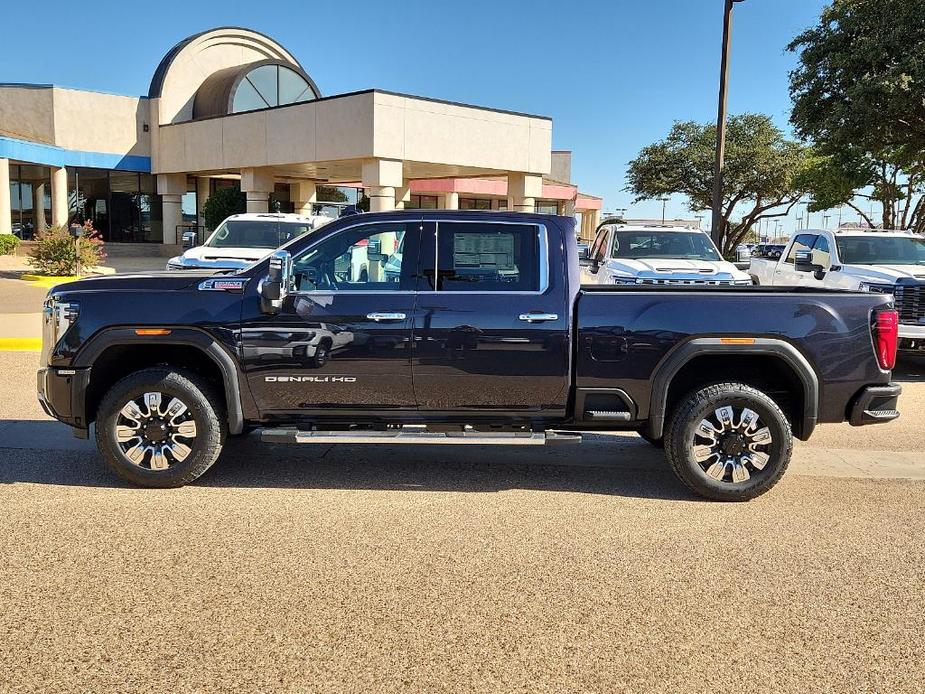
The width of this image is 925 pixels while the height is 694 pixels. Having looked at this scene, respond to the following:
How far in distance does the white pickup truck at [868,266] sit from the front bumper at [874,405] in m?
4.72

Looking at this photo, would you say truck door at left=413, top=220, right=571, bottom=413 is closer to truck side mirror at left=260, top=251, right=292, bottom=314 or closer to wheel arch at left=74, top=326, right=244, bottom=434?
truck side mirror at left=260, top=251, right=292, bottom=314

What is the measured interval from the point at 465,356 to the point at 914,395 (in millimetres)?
6718

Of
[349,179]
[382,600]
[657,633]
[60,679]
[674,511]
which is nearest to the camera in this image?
[60,679]

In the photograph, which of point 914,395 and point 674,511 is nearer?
point 674,511

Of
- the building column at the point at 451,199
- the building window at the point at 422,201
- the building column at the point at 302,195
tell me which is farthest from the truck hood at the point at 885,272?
the building window at the point at 422,201

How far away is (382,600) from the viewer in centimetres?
396

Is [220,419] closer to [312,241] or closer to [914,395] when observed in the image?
[312,241]

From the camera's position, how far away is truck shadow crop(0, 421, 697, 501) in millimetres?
5836

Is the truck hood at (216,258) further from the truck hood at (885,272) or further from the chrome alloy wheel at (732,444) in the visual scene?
the chrome alloy wheel at (732,444)

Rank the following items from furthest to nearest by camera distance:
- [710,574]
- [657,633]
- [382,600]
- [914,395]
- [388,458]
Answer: [914,395], [388,458], [710,574], [382,600], [657,633]

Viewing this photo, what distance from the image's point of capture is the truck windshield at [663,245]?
1392 cm

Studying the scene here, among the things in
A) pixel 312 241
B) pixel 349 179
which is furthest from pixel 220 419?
pixel 349 179

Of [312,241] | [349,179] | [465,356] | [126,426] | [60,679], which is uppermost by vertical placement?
[349,179]

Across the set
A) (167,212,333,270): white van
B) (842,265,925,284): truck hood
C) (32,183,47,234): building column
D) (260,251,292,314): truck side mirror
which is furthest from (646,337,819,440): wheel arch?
(32,183,47,234): building column
